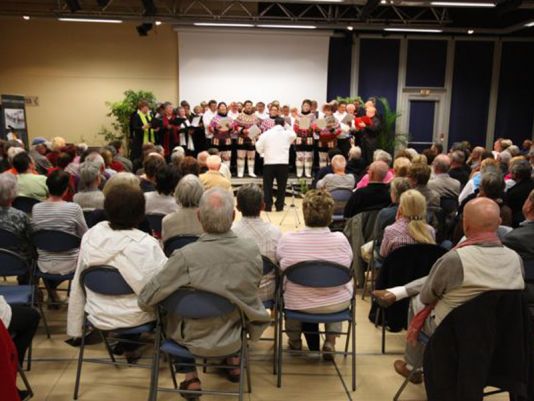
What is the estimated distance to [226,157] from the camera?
33.9 ft

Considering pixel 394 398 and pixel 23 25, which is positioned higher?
pixel 23 25

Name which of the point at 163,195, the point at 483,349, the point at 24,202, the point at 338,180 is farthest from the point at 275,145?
the point at 483,349

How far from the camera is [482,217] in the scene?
93.7 inches

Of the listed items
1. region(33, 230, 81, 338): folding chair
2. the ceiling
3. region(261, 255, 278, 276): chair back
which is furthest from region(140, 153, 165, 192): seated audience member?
the ceiling

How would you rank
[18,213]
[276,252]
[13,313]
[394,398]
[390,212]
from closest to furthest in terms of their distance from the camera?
[13,313], [394,398], [276,252], [18,213], [390,212]

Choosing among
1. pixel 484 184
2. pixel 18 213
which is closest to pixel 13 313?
pixel 18 213

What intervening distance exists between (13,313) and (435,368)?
224cm

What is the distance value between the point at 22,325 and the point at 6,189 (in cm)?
120

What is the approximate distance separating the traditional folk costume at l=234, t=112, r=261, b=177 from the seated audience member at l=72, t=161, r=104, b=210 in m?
5.90

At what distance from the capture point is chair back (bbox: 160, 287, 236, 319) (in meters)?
2.35

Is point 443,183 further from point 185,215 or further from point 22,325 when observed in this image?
point 22,325

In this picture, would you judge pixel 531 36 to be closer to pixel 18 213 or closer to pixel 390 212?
pixel 390 212

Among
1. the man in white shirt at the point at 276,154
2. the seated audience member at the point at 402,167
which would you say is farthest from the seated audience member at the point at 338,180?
the man in white shirt at the point at 276,154

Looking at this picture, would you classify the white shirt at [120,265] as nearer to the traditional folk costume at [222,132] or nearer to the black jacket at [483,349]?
the black jacket at [483,349]
